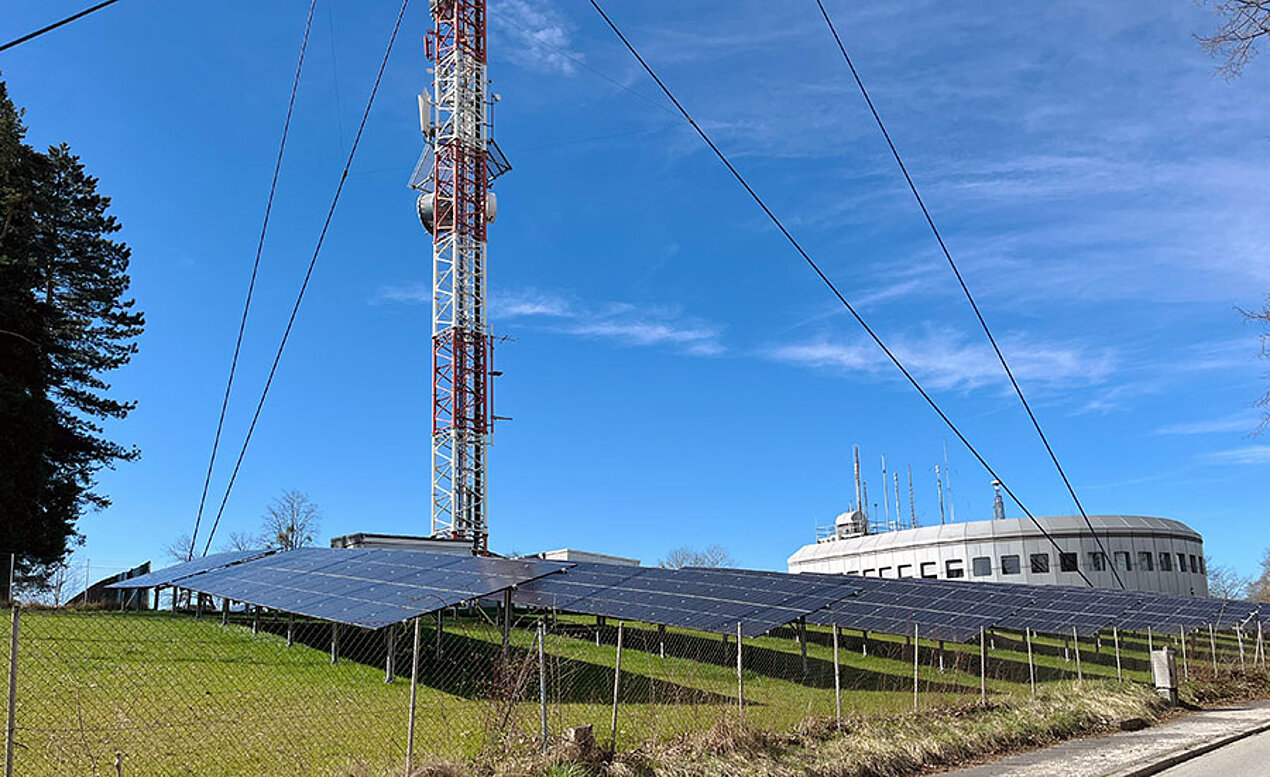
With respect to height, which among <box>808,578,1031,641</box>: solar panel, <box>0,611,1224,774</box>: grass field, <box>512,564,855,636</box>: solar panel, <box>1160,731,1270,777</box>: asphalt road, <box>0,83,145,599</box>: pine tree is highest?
<box>0,83,145,599</box>: pine tree

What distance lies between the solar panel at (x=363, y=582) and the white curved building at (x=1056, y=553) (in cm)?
5163

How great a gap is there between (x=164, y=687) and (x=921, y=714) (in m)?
12.5

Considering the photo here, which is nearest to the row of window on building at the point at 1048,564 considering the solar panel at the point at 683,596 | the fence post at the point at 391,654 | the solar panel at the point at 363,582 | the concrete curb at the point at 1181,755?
the solar panel at the point at 683,596

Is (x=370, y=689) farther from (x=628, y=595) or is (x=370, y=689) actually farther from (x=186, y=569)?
(x=186, y=569)

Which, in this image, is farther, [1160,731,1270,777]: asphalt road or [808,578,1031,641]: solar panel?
[808,578,1031,641]: solar panel

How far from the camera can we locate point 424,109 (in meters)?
47.1

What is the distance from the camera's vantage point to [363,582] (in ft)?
66.1

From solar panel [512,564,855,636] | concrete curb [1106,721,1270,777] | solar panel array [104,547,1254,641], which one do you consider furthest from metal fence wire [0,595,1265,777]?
concrete curb [1106,721,1270,777]

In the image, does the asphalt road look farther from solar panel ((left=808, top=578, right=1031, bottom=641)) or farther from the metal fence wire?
solar panel ((left=808, top=578, right=1031, bottom=641))

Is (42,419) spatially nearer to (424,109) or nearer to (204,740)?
(424,109)

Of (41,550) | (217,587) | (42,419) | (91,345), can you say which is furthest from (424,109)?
(217,587)

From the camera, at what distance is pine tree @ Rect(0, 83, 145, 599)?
115 feet

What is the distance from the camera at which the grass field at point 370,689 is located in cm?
1145

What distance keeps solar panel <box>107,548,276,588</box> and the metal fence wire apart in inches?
36.7
